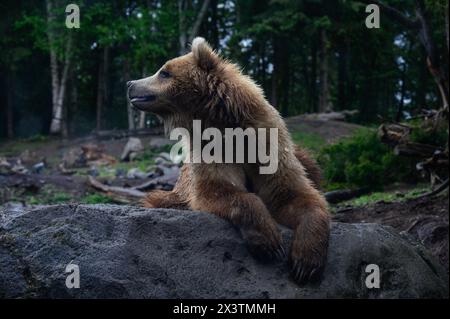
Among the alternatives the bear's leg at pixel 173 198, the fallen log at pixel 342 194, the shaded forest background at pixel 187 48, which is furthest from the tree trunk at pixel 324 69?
the bear's leg at pixel 173 198

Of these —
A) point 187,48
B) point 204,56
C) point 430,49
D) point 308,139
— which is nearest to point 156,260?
point 204,56

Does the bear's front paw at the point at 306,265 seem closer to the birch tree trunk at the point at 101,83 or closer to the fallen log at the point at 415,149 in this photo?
the fallen log at the point at 415,149

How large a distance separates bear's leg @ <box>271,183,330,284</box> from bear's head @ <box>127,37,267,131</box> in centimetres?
75

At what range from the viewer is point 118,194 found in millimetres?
13922

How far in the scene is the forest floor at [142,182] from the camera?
8.43m

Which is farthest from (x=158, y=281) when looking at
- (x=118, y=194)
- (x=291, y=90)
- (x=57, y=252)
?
(x=291, y=90)

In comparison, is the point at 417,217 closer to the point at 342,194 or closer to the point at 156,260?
the point at 342,194

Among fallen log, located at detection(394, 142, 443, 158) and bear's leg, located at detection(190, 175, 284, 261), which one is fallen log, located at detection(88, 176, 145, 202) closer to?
fallen log, located at detection(394, 142, 443, 158)

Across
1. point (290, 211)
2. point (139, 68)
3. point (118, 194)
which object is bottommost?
point (118, 194)

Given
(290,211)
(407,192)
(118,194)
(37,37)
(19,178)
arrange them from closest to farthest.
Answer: (290,211), (407,192), (118,194), (19,178), (37,37)

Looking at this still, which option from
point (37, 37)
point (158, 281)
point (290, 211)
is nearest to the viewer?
point (158, 281)

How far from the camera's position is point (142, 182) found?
16312 mm

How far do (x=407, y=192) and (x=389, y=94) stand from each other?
2349 centimetres
